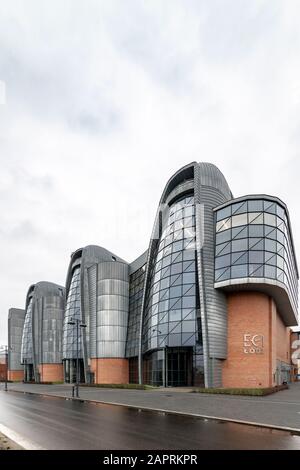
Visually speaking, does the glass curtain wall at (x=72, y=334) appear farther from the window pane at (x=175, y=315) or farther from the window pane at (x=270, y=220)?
the window pane at (x=270, y=220)

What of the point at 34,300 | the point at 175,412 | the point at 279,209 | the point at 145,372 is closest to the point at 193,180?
the point at 279,209

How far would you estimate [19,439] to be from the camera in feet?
42.3

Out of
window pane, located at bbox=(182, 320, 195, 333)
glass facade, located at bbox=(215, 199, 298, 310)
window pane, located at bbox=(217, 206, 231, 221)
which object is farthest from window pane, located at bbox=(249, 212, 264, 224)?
window pane, located at bbox=(182, 320, 195, 333)

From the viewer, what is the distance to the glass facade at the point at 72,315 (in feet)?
226

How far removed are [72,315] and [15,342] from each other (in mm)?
44315

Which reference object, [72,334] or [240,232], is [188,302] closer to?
[240,232]

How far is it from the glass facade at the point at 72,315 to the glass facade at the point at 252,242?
36786 mm

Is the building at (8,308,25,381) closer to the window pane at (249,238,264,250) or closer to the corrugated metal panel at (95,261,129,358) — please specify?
the corrugated metal panel at (95,261,129,358)

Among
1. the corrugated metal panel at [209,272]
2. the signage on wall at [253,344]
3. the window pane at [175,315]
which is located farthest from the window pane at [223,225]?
the signage on wall at [253,344]

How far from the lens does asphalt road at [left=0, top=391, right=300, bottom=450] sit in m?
12.3

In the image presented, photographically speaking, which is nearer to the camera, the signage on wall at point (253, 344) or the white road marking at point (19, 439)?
the white road marking at point (19, 439)

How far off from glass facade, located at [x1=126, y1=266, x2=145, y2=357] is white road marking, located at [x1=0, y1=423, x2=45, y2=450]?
41.2m

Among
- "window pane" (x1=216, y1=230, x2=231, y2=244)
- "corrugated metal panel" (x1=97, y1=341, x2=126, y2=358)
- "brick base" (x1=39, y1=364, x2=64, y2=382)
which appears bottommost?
"brick base" (x1=39, y1=364, x2=64, y2=382)
